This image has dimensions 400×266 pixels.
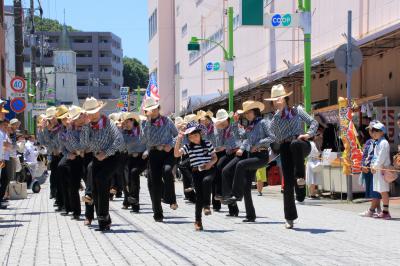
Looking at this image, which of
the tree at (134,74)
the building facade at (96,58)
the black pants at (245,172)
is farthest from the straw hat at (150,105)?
the tree at (134,74)

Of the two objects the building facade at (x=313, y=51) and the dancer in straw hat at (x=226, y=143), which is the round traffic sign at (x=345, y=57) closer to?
the building facade at (x=313, y=51)

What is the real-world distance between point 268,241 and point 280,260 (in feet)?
5.51

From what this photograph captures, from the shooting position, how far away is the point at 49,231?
11461mm

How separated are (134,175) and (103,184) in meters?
3.42

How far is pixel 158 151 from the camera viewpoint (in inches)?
498

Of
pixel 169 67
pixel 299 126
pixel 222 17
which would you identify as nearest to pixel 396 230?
pixel 299 126

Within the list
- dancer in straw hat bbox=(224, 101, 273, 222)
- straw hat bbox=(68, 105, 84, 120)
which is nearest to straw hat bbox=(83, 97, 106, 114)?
straw hat bbox=(68, 105, 84, 120)

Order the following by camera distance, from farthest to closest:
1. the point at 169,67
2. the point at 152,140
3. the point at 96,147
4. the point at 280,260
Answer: the point at 169,67 < the point at 152,140 < the point at 96,147 < the point at 280,260

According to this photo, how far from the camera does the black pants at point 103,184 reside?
37.1 feet

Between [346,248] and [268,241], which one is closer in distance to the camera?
[346,248]

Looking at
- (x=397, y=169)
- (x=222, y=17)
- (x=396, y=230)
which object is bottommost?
(x=396, y=230)

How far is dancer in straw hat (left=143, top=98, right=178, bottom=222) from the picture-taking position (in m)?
12.6

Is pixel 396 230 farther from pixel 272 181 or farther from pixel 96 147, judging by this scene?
pixel 272 181

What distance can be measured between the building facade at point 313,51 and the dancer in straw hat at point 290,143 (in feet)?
20.0
